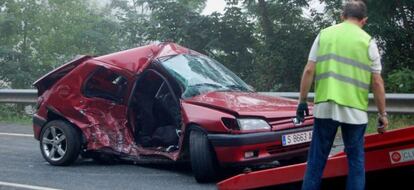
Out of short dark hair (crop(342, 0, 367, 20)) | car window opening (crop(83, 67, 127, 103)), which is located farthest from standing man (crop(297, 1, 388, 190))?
car window opening (crop(83, 67, 127, 103))

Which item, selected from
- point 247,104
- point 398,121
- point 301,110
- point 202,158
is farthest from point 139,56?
point 398,121

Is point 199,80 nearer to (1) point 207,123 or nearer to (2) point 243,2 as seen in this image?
(1) point 207,123

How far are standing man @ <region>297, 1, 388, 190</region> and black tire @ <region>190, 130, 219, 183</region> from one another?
1.77 meters

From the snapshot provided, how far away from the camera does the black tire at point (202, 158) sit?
21.4ft

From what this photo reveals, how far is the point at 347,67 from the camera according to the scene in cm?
479

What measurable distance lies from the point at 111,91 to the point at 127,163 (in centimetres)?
95

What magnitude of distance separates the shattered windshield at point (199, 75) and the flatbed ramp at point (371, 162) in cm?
199

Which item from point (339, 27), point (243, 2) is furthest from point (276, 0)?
point (339, 27)

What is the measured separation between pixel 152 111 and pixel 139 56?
697 millimetres

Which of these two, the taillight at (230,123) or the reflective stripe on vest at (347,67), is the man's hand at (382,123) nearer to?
the reflective stripe on vest at (347,67)

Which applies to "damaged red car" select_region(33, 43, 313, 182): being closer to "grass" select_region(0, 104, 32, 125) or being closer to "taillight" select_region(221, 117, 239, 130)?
"taillight" select_region(221, 117, 239, 130)

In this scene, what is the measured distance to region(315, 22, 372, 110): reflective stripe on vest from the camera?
4773mm

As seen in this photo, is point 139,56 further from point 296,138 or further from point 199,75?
point 296,138

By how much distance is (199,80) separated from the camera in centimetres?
752
